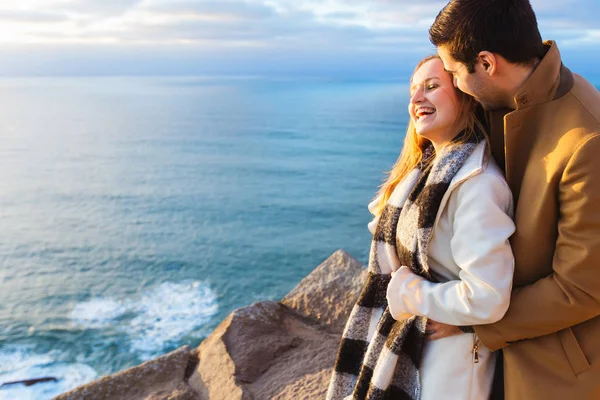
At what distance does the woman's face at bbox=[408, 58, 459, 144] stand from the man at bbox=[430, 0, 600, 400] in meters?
0.17

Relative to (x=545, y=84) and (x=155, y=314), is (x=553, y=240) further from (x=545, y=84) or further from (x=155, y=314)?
(x=155, y=314)

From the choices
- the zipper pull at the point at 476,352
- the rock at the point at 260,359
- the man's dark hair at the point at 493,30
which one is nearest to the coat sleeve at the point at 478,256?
the zipper pull at the point at 476,352

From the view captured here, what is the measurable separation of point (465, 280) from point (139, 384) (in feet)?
13.3

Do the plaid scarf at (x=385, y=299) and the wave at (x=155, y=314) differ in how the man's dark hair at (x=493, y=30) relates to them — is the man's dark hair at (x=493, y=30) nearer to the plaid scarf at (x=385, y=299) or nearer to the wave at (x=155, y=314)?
the plaid scarf at (x=385, y=299)

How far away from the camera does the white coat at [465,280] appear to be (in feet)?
8.66

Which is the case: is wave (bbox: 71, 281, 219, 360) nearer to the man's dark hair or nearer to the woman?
the woman

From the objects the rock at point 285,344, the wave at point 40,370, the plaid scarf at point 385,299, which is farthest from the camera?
the wave at point 40,370

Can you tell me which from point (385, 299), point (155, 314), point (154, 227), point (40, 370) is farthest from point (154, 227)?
point (385, 299)

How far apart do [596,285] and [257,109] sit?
307 feet

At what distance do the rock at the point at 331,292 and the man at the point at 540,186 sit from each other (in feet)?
11.6

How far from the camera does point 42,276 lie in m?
22.6

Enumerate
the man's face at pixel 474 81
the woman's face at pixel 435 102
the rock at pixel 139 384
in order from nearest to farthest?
the man's face at pixel 474 81 < the woman's face at pixel 435 102 < the rock at pixel 139 384

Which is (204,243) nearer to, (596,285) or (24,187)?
(24,187)

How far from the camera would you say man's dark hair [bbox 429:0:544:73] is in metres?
2.57
